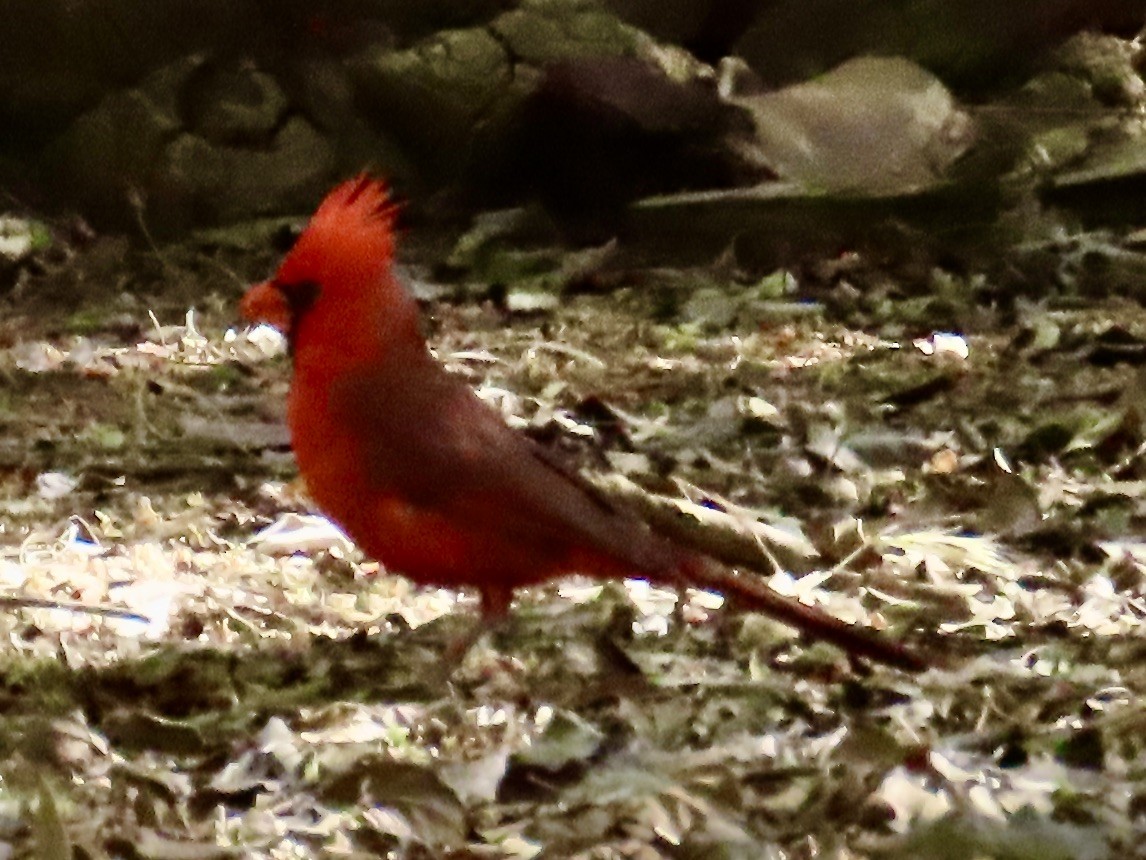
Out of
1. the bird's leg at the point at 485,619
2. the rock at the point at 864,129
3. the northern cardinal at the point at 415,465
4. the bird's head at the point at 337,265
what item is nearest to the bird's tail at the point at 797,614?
the northern cardinal at the point at 415,465

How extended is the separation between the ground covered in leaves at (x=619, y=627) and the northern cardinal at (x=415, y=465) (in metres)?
0.10

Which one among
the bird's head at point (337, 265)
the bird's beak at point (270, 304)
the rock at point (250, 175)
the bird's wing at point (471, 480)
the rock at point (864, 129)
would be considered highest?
the bird's head at point (337, 265)

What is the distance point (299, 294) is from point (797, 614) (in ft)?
1.84

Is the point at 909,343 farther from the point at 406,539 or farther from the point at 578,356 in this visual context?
the point at 406,539

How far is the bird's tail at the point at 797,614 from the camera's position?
4.54 feet

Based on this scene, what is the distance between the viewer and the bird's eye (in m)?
1.49

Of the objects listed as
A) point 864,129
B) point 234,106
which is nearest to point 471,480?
point 864,129

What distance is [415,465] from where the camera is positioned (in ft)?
4.71

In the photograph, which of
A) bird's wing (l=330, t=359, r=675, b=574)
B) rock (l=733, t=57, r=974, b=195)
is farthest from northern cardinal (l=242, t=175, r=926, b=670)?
rock (l=733, t=57, r=974, b=195)

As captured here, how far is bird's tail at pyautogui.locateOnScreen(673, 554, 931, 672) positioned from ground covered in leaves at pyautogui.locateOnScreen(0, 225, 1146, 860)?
0.10 ft

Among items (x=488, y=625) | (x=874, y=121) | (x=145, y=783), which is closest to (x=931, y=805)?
(x=488, y=625)

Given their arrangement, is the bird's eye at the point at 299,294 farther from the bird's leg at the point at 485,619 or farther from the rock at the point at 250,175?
the rock at the point at 250,175

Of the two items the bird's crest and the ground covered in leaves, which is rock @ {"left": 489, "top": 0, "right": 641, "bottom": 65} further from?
the bird's crest

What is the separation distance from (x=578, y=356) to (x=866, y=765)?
1.56 metres
